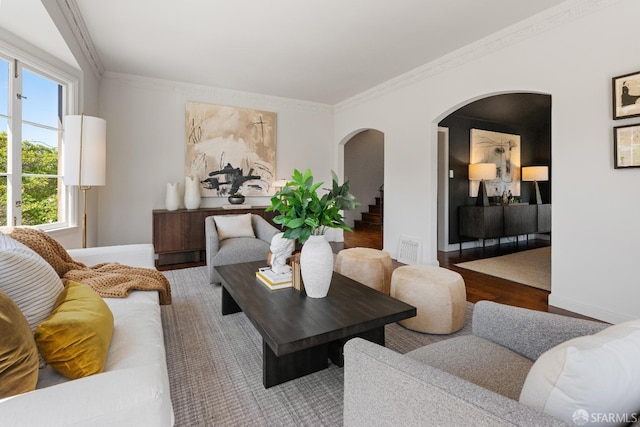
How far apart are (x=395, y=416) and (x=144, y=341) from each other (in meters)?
1.08

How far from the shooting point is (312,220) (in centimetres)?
178

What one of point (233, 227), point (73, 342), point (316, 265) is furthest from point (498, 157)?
point (73, 342)

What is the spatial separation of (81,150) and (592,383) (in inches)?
140

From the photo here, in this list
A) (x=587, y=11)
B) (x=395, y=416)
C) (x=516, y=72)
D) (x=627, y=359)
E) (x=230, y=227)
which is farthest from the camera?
(x=230, y=227)

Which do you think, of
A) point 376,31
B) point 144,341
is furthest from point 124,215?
point 376,31

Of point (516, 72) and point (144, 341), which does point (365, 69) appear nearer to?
point (516, 72)

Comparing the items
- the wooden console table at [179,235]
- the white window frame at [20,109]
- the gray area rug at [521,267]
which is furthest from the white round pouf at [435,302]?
the white window frame at [20,109]

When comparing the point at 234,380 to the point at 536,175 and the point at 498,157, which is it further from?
the point at 536,175

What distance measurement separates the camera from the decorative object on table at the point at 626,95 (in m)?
2.35

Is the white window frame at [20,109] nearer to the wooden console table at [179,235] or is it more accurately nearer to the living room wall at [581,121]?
the wooden console table at [179,235]

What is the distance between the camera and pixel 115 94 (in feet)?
14.3

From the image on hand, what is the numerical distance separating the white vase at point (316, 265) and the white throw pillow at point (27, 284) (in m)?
1.15

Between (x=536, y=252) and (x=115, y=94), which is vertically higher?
(x=115, y=94)

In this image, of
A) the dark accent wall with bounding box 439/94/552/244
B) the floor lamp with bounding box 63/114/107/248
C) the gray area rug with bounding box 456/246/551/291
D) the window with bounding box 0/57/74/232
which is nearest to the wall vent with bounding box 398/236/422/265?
the gray area rug with bounding box 456/246/551/291
